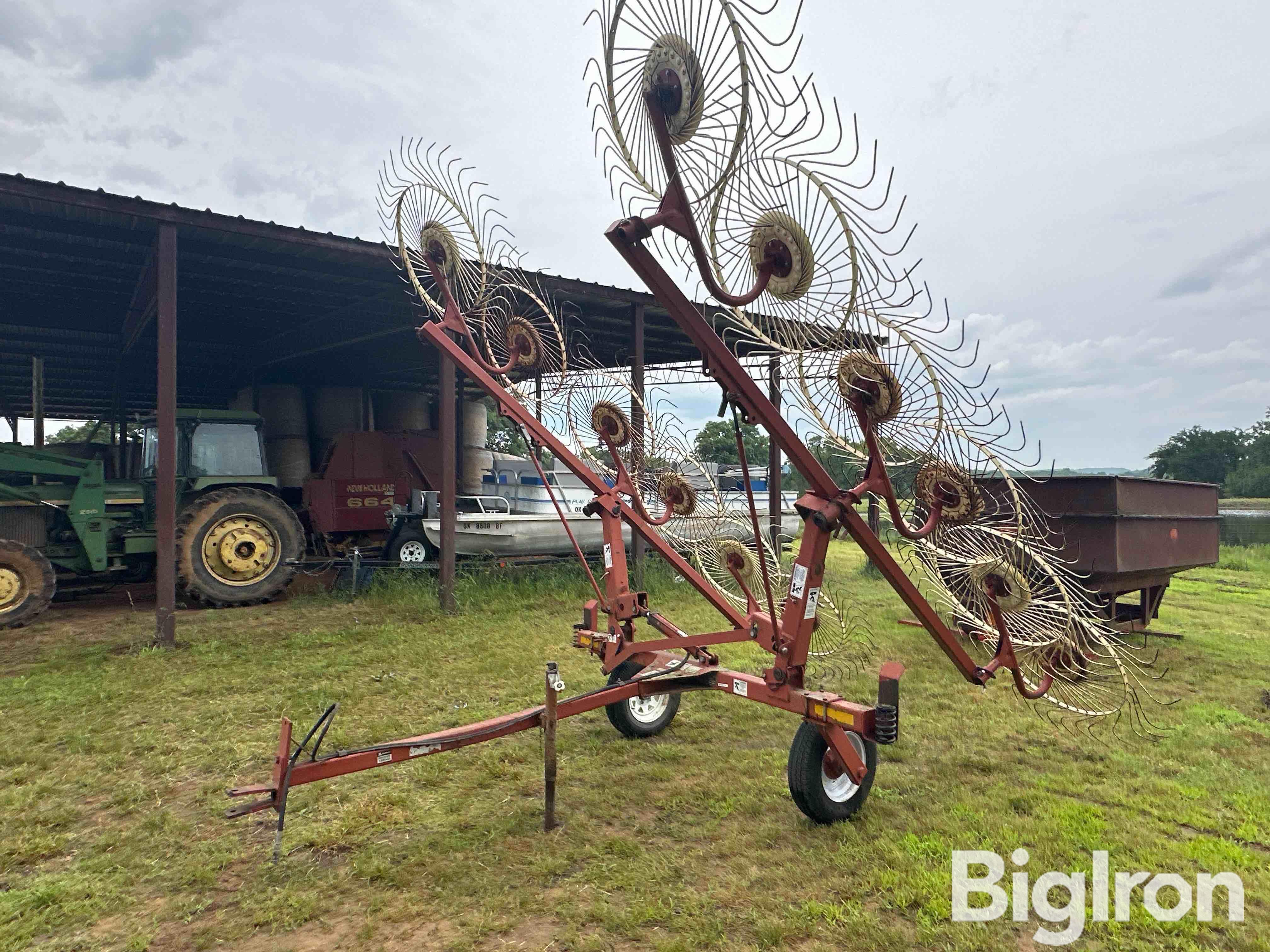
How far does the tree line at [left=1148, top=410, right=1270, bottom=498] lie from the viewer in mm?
51031

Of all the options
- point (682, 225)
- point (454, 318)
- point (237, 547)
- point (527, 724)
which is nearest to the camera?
point (682, 225)

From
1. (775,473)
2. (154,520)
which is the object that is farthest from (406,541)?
(775,473)

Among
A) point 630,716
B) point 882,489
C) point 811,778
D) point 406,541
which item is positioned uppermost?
point 882,489

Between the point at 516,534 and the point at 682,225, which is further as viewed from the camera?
the point at 516,534

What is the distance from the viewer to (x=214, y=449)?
28.0ft

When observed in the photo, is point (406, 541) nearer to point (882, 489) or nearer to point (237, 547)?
point (237, 547)

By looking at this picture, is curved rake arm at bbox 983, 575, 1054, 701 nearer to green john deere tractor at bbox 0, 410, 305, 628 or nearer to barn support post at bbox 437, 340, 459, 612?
barn support post at bbox 437, 340, 459, 612

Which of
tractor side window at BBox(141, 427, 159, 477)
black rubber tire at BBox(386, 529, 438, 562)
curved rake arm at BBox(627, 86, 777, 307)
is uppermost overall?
curved rake arm at BBox(627, 86, 777, 307)

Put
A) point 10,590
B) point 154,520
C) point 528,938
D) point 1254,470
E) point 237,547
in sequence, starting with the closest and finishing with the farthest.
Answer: point 528,938
point 10,590
point 237,547
point 154,520
point 1254,470

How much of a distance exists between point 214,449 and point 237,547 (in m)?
1.30

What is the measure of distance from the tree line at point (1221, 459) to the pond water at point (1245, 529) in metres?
13.6

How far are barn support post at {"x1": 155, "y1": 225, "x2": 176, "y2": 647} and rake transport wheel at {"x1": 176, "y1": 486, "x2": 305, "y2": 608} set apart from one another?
1403 mm

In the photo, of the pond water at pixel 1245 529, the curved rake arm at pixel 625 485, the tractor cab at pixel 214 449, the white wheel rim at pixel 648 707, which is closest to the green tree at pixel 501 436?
the curved rake arm at pixel 625 485

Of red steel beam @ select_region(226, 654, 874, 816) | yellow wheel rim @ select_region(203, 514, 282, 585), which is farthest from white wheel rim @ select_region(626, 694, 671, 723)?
yellow wheel rim @ select_region(203, 514, 282, 585)
